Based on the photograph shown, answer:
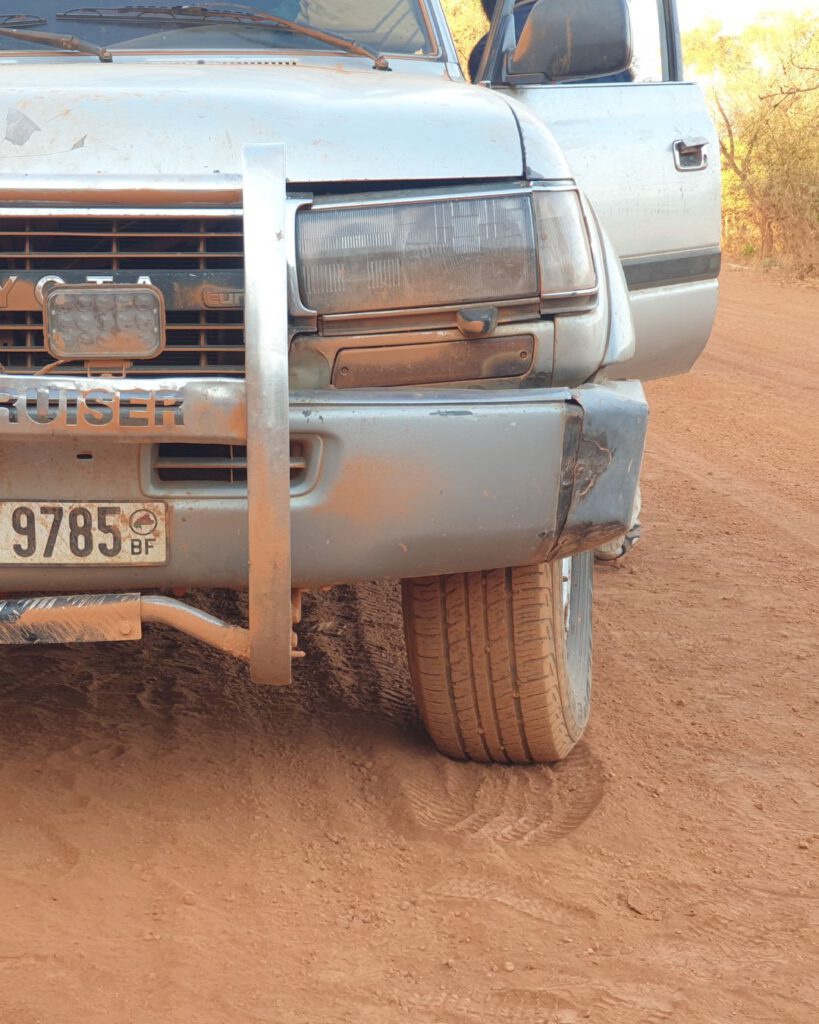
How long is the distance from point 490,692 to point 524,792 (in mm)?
272

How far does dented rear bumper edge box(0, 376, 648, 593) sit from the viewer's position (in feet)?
7.59

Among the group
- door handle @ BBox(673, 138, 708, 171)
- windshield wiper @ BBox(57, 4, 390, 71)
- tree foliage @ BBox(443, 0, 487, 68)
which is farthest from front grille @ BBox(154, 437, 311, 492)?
tree foliage @ BBox(443, 0, 487, 68)

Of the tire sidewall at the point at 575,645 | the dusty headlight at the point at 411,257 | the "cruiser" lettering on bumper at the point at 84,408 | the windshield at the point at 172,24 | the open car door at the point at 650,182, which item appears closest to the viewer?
the "cruiser" lettering on bumper at the point at 84,408

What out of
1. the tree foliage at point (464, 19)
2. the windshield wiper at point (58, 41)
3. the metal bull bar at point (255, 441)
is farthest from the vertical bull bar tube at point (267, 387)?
the tree foliage at point (464, 19)

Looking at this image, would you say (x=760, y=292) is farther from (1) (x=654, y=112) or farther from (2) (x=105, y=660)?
(2) (x=105, y=660)

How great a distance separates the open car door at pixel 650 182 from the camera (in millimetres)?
3695

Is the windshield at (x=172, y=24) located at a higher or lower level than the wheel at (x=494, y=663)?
higher

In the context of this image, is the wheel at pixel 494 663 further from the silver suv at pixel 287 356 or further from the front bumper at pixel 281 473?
the front bumper at pixel 281 473

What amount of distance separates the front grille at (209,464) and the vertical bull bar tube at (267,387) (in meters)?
0.16

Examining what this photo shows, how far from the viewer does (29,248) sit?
230cm

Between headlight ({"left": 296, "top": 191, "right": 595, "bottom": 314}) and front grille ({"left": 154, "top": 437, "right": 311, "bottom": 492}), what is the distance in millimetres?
290

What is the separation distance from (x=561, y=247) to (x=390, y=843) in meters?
1.26

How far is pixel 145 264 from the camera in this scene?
235 cm

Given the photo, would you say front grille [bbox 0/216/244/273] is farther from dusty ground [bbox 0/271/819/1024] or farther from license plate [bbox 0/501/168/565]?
dusty ground [bbox 0/271/819/1024]
